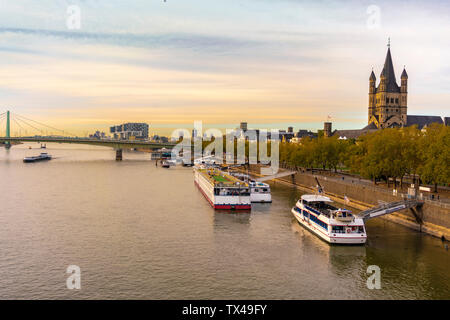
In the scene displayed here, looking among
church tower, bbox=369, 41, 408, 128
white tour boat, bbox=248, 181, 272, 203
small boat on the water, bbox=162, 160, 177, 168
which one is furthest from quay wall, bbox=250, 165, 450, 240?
church tower, bbox=369, 41, 408, 128

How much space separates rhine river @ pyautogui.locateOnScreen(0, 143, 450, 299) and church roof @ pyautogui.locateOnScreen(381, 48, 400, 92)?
121 m

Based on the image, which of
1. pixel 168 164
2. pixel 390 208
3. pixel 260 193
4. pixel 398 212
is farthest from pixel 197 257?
pixel 168 164

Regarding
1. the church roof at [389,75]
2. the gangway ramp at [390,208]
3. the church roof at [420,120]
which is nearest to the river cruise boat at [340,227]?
the gangway ramp at [390,208]

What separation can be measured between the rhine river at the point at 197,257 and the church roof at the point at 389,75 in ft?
396

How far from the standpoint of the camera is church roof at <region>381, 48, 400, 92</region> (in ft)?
511

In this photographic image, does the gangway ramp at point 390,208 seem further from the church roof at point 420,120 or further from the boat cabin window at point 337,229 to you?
the church roof at point 420,120

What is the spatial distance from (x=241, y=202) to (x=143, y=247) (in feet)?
67.1

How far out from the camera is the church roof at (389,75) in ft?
511

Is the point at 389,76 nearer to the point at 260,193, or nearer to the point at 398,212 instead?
the point at 260,193

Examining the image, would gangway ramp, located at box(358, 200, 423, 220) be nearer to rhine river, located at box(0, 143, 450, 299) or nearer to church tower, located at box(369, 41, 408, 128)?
rhine river, located at box(0, 143, 450, 299)

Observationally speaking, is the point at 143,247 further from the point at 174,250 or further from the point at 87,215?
the point at 87,215

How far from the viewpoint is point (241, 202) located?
53.1m
